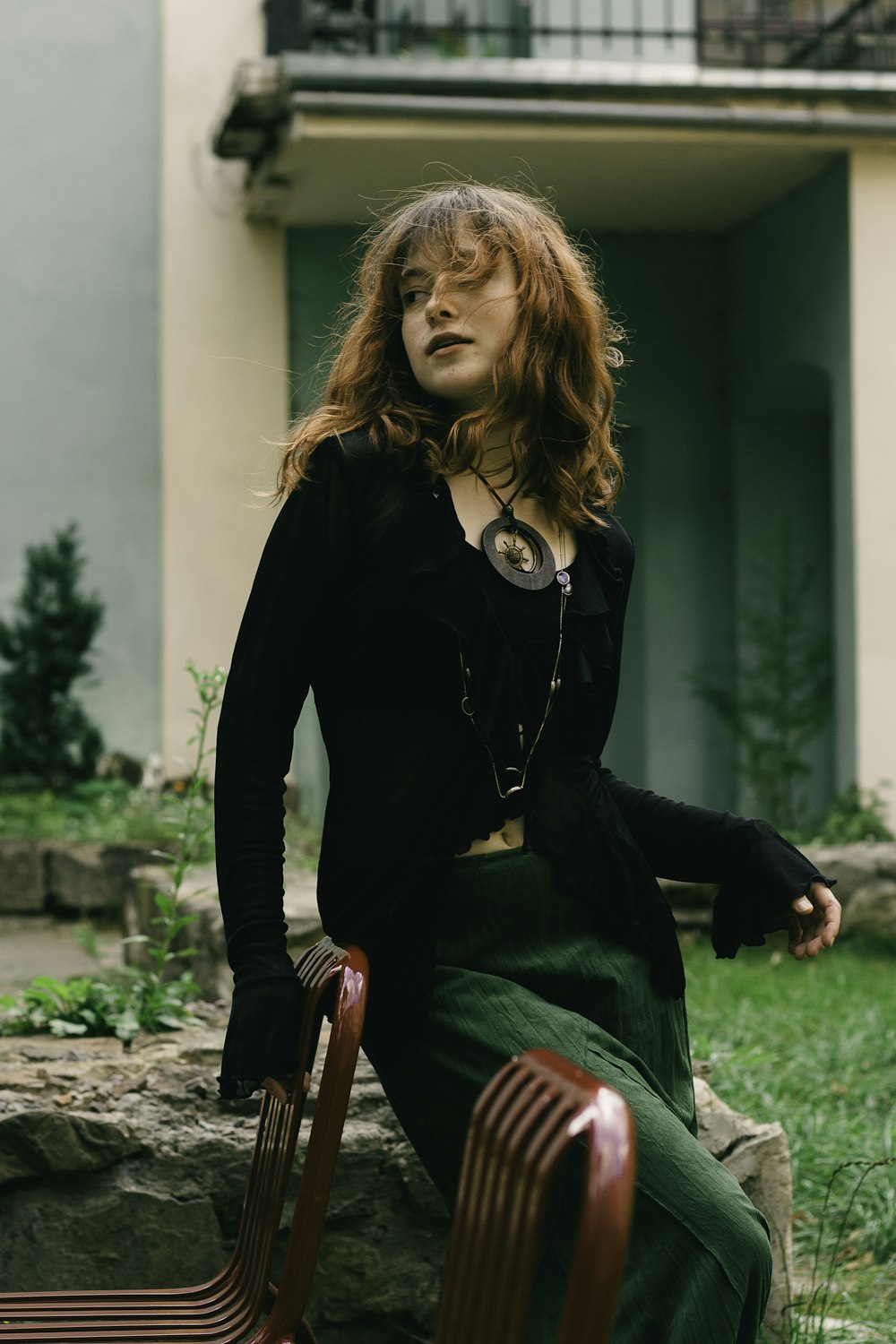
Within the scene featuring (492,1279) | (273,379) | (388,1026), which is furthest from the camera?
(273,379)

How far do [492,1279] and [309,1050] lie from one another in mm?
545

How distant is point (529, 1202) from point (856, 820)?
682 centimetres

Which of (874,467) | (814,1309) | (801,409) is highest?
(801,409)

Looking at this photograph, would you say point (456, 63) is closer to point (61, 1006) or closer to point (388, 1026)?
point (61, 1006)

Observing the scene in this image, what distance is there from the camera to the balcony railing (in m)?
8.30

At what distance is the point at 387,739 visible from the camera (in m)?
1.95

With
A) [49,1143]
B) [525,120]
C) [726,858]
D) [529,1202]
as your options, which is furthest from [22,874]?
[529,1202]

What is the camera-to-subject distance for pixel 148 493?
31.6 feet

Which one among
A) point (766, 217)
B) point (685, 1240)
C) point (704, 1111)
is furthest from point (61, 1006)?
point (766, 217)

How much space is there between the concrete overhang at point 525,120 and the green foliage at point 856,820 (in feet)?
10.7

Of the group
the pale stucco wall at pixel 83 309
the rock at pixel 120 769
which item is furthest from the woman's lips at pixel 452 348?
the pale stucco wall at pixel 83 309

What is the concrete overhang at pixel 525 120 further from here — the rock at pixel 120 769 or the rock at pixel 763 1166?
the rock at pixel 763 1166

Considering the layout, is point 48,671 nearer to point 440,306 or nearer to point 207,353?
point 207,353

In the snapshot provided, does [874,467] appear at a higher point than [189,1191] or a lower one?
higher
